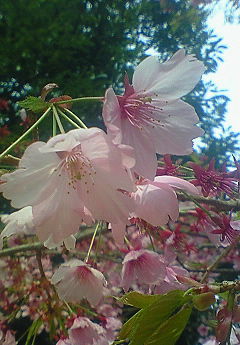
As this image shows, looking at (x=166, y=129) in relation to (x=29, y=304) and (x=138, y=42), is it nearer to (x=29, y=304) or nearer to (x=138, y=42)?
(x=29, y=304)

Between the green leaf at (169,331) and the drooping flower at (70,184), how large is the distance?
20 cm

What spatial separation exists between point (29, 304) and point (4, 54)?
287cm

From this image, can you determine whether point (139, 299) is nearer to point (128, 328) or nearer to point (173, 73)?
point (128, 328)

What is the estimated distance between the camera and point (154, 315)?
485mm

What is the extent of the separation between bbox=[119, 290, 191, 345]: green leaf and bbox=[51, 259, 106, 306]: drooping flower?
1.91ft

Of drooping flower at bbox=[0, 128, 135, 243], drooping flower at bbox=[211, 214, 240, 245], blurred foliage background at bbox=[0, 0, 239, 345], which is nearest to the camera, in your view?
drooping flower at bbox=[0, 128, 135, 243]

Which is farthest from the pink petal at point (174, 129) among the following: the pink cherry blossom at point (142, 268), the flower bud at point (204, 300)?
the pink cherry blossom at point (142, 268)

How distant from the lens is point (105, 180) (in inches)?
26.5

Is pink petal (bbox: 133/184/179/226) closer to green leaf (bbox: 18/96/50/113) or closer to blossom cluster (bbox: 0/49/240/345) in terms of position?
blossom cluster (bbox: 0/49/240/345)

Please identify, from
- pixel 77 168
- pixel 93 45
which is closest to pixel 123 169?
pixel 77 168

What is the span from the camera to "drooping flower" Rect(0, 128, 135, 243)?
2.07ft

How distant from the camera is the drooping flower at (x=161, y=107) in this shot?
0.73 metres

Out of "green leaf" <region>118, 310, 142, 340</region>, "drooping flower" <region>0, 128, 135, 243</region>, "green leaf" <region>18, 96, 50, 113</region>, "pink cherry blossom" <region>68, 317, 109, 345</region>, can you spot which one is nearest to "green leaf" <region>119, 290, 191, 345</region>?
"green leaf" <region>118, 310, 142, 340</region>

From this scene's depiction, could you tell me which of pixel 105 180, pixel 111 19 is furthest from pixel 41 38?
pixel 105 180
